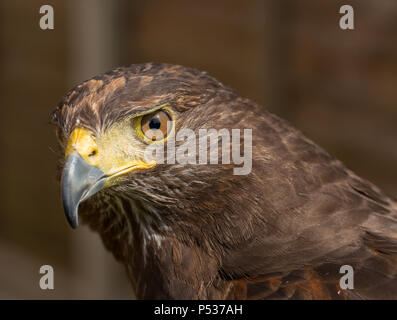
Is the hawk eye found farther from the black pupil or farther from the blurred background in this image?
the blurred background

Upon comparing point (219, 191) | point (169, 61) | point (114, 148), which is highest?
point (169, 61)

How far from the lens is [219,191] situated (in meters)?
1.98

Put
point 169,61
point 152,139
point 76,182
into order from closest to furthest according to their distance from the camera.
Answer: point 76,182 → point 152,139 → point 169,61

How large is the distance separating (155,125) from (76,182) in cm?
28

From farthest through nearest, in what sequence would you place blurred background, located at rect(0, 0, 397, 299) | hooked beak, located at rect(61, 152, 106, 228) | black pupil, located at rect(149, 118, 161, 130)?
blurred background, located at rect(0, 0, 397, 299) < black pupil, located at rect(149, 118, 161, 130) < hooked beak, located at rect(61, 152, 106, 228)

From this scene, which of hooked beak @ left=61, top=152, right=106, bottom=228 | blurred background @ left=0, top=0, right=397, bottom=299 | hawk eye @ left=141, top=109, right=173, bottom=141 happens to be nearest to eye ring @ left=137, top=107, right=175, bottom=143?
hawk eye @ left=141, top=109, right=173, bottom=141

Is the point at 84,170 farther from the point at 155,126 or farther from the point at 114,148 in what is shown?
the point at 155,126

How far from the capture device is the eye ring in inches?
75.9

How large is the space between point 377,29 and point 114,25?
1910 millimetres

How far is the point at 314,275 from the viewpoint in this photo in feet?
6.05

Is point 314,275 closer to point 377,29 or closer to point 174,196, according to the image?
→ point 174,196

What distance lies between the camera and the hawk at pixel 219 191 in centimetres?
189

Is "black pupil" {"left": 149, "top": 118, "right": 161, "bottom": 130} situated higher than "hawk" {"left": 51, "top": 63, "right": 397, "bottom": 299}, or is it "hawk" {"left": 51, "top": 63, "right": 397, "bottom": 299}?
"black pupil" {"left": 149, "top": 118, "right": 161, "bottom": 130}

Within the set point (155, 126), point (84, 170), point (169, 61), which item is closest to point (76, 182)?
point (84, 170)
